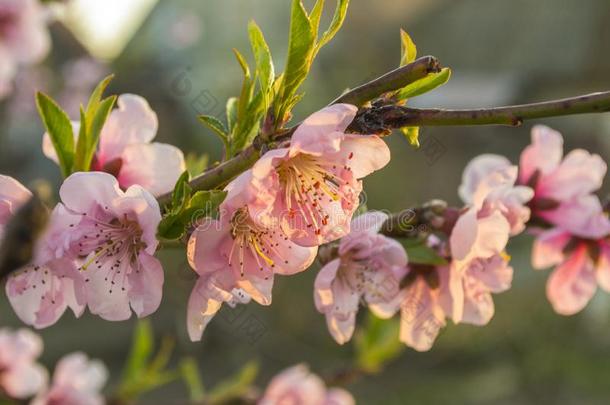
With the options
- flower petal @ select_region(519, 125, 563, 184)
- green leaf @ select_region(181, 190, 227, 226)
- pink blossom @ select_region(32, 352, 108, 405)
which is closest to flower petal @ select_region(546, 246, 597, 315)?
flower petal @ select_region(519, 125, 563, 184)

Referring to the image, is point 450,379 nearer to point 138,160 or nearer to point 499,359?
point 499,359

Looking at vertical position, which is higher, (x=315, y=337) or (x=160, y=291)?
(x=160, y=291)

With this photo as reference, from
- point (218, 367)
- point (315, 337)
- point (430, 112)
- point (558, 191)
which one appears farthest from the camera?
point (218, 367)

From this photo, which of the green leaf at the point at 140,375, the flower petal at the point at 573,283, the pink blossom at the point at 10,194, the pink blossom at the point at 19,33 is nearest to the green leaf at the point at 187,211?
the pink blossom at the point at 10,194

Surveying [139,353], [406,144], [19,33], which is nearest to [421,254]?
[139,353]

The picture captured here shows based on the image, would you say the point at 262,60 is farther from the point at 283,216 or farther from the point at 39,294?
the point at 39,294

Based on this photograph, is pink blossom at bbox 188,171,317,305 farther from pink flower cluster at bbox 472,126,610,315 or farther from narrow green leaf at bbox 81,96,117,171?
pink flower cluster at bbox 472,126,610,315

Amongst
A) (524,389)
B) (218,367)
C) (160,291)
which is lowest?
(524,389)

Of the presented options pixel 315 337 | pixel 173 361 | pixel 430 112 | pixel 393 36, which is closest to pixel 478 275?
pixel 430 112
